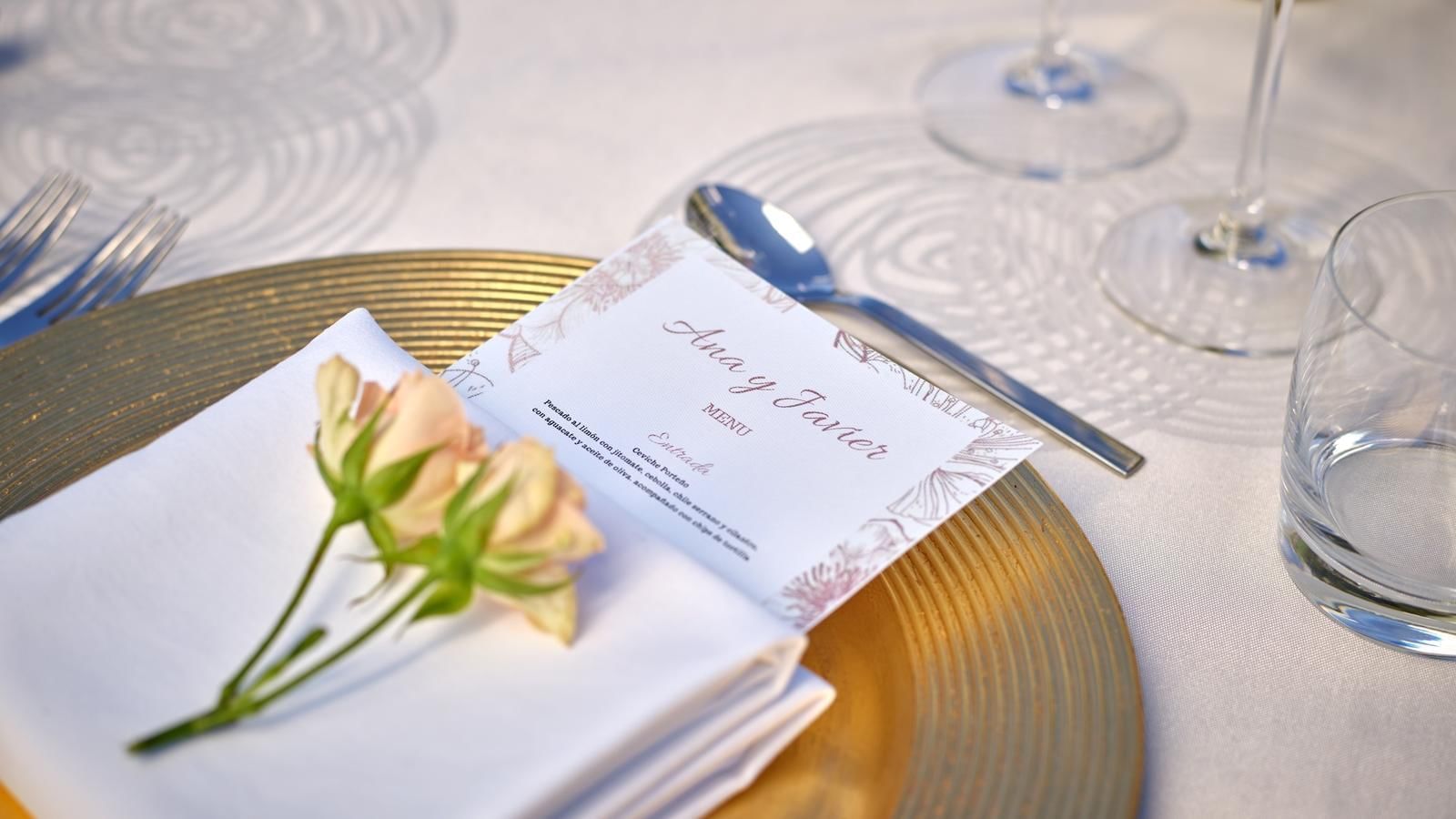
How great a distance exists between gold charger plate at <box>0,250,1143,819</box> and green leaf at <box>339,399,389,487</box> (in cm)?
16

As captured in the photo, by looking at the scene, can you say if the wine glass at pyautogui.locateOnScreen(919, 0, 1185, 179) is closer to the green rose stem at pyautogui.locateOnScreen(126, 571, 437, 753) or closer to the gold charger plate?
the gold charger plate

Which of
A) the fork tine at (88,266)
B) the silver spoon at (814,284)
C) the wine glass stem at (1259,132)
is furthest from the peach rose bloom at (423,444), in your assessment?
the wine glass stem at (1259,132)

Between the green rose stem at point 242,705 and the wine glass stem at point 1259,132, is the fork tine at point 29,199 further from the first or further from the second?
the wine glass stem at point 1259,132

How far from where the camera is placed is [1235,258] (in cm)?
75

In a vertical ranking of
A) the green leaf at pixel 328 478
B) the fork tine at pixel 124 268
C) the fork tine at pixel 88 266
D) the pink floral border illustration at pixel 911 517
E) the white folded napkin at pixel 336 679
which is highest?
the fork tine at pixel 88 266

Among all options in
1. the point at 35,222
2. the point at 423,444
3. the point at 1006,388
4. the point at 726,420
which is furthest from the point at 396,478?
the point at 35,222

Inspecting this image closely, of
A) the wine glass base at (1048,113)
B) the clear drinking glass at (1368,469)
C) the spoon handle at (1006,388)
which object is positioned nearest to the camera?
the clear drinking glass at (1368,469)

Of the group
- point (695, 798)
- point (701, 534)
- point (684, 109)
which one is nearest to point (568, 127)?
point (684, 109)

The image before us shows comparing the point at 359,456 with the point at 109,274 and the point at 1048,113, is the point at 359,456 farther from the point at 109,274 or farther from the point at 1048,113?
the point at 1048,113

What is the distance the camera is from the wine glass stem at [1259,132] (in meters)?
0.68

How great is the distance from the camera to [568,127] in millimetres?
860

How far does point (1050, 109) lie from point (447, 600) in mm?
613

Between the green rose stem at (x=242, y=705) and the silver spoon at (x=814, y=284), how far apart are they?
0.97ft

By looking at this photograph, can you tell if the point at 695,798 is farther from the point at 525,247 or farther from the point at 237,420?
the point at 525,247
